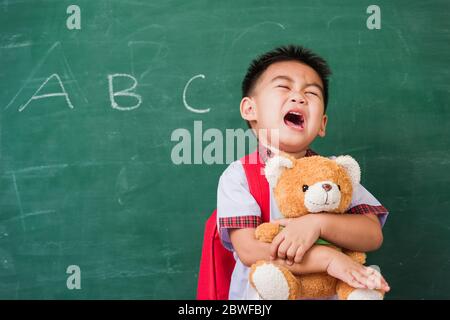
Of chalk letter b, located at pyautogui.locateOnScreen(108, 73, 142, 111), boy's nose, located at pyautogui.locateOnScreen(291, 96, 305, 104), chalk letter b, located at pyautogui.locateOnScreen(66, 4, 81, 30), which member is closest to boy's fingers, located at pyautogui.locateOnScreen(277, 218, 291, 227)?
boy's nose, located at pyautogui.locateOnScreen(291, 96, 305, 104)

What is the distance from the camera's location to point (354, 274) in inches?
44.2

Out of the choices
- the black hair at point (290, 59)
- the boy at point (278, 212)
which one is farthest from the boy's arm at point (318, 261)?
the black hair at point (290, 59)

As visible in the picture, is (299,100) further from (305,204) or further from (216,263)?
(216,263)

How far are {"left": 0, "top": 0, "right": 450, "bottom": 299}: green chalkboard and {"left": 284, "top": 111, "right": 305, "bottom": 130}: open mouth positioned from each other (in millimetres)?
502

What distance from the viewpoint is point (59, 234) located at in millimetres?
1780

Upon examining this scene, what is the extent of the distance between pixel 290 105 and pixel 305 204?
0.76 ft

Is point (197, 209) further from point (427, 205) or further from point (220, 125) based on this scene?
point (427, 205)

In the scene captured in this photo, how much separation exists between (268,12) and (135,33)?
0.40m

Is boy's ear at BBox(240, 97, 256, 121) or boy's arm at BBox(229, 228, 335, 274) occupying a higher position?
boy's ear at BBox(240, 97, 256, 121)

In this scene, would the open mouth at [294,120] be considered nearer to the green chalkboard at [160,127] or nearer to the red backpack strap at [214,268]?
the red backpack strap at [214,268]

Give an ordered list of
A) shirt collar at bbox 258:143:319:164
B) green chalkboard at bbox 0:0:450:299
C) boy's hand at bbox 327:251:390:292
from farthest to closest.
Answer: green chalkboard at bbox 0:0:450:299 < shirt collar at bbox 258:143:319:164 < boy's hand at bbox 327:251:390:292

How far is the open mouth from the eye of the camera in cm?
129

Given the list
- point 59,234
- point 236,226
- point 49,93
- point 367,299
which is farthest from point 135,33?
point 367,299

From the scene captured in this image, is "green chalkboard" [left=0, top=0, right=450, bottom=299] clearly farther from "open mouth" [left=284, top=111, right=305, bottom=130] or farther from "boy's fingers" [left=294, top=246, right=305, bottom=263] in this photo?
"boy's fingers" [left=294, top=246, right=305, bottom=263]
